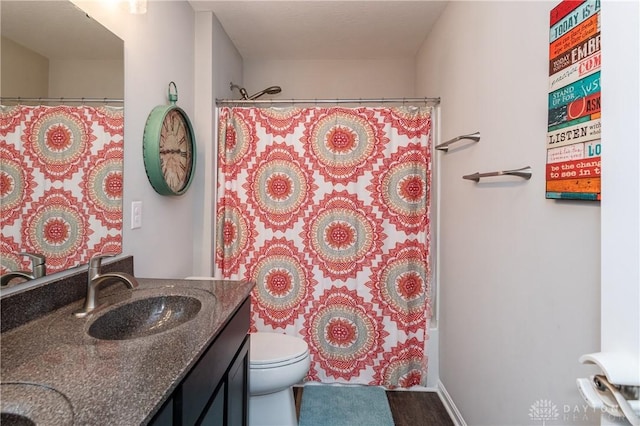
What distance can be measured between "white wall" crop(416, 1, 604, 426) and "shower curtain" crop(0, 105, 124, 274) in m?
1.43

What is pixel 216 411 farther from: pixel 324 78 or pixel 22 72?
pixel 324 78

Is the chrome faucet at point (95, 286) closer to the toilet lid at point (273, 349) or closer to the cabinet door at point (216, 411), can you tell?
the cabinet door at point (216, 411)

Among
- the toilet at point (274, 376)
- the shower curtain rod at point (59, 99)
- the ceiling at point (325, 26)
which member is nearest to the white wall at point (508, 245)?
the ceiling at point (325, 26)

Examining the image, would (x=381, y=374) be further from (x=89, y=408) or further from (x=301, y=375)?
(x=89, y=408)

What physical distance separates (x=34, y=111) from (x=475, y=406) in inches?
83.7

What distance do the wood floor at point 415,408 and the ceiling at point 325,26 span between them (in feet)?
7.98

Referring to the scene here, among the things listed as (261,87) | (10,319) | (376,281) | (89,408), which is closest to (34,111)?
(10,319)

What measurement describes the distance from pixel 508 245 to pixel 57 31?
182cm

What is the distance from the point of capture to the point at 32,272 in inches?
39.8

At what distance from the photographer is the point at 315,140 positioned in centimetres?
208

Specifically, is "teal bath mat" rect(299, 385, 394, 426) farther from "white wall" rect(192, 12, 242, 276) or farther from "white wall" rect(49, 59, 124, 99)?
"white wall" rect(49, 59, 124, 99)

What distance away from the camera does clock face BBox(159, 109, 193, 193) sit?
1.66m

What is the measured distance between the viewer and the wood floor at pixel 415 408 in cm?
184

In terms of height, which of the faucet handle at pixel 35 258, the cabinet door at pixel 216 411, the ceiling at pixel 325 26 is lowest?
the cabinet door at pixel 216 411
